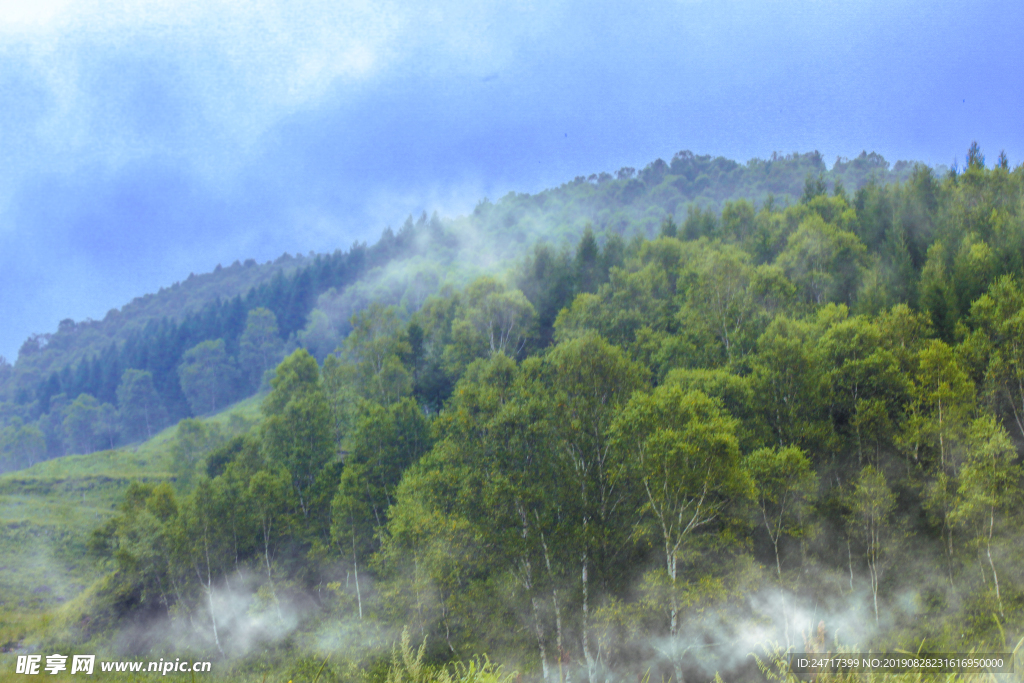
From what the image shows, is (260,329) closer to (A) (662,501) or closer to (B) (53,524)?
(B) (53,524)

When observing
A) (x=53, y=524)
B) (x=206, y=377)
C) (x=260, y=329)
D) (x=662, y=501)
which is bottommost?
(x=53, y=524)

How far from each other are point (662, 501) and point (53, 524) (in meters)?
63.7

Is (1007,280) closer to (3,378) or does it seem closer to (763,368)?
(763,368)

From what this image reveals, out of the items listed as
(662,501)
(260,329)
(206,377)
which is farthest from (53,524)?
(260,329)

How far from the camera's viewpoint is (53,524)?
58906mm

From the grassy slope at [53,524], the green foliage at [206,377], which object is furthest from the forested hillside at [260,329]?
the grassy slope at [53,524]

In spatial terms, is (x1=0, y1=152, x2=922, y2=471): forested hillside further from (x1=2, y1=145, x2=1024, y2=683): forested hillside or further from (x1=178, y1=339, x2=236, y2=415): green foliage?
(x1=2, y1=145, x2=1024, y2=683): forested hillside

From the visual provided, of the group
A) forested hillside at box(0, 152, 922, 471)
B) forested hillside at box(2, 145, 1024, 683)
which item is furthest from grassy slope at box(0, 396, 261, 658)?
forested hillside at box(0, 152, 922, 471)

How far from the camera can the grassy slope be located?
45344mm

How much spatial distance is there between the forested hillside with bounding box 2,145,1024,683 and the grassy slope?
6.34 m

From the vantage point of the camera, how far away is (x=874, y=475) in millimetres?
29250

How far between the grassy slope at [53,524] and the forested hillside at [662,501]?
6.34 metres

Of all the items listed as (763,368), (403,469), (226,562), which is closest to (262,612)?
(226,562)

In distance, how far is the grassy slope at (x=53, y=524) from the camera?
45344mm
